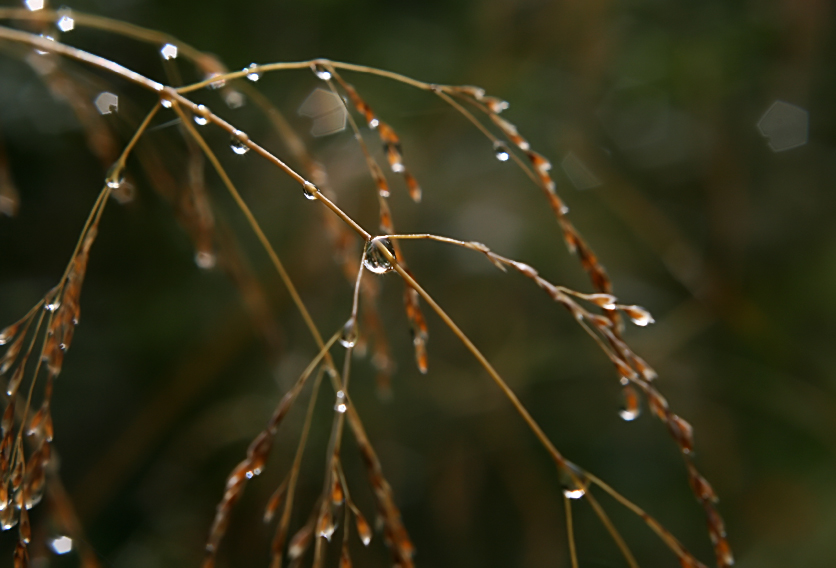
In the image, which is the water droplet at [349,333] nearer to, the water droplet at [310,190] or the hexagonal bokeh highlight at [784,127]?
the water droplet at [310,190]

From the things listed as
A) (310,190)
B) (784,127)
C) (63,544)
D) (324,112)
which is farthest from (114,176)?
(784,127)

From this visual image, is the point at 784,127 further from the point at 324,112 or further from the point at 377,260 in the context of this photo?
the point at 377,260

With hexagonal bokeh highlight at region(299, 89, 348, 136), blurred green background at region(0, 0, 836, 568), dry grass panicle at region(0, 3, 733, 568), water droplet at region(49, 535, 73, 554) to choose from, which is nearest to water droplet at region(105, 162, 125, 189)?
dry grass panicle at region(0, 3, 733, 568)

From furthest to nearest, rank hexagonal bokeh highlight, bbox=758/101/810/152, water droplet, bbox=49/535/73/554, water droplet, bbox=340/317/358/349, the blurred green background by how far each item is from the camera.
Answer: hexagonal bokeh highlight, bbox=758/101/810/152
the blurred green background
water droplet, bbox=49/535/73/554
water droplet, bbox=340/317/358/349

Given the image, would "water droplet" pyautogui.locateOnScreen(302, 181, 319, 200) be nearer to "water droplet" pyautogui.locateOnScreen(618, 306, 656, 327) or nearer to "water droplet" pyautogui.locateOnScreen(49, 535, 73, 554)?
"water droplet" pyautogui.locateOnScreen(618, 306, 656, 327)

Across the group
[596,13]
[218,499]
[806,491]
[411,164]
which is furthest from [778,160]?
[218,499]

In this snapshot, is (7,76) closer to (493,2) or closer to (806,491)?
(493,2)

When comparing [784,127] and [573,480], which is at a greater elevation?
[784,127]
